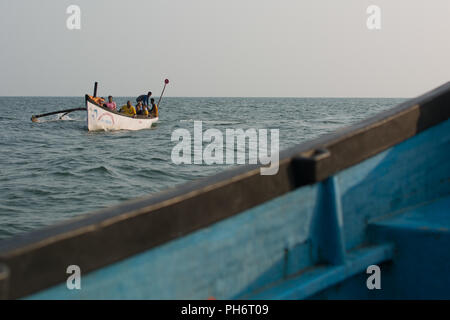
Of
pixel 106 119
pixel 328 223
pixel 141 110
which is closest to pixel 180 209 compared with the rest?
pixel 328 223

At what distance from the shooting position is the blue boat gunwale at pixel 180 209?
5.50 feet

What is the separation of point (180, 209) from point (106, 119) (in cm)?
2299

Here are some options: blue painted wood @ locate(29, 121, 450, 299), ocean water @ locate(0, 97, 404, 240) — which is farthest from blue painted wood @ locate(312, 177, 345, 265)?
ocean water @ locate(0, 97, 404, 240)

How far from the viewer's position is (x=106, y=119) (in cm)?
2414

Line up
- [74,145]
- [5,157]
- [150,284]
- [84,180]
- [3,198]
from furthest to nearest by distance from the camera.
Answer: [74,145] → [5,157] → [84,180] → [3,198] → [150,284]

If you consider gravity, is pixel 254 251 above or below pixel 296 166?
below

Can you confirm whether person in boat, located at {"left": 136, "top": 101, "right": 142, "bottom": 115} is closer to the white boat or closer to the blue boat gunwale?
the white boat

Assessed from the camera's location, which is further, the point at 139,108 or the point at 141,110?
the point at 139,108

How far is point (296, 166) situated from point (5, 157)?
694 inches

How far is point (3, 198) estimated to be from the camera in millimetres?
10906

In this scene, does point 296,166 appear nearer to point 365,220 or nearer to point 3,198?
point 365,220

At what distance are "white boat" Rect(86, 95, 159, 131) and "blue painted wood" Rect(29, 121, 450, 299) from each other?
2152cm

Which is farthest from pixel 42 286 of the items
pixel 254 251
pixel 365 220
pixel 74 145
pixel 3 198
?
pixel 74 145

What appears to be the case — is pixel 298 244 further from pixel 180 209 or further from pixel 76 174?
pixel 76 174
